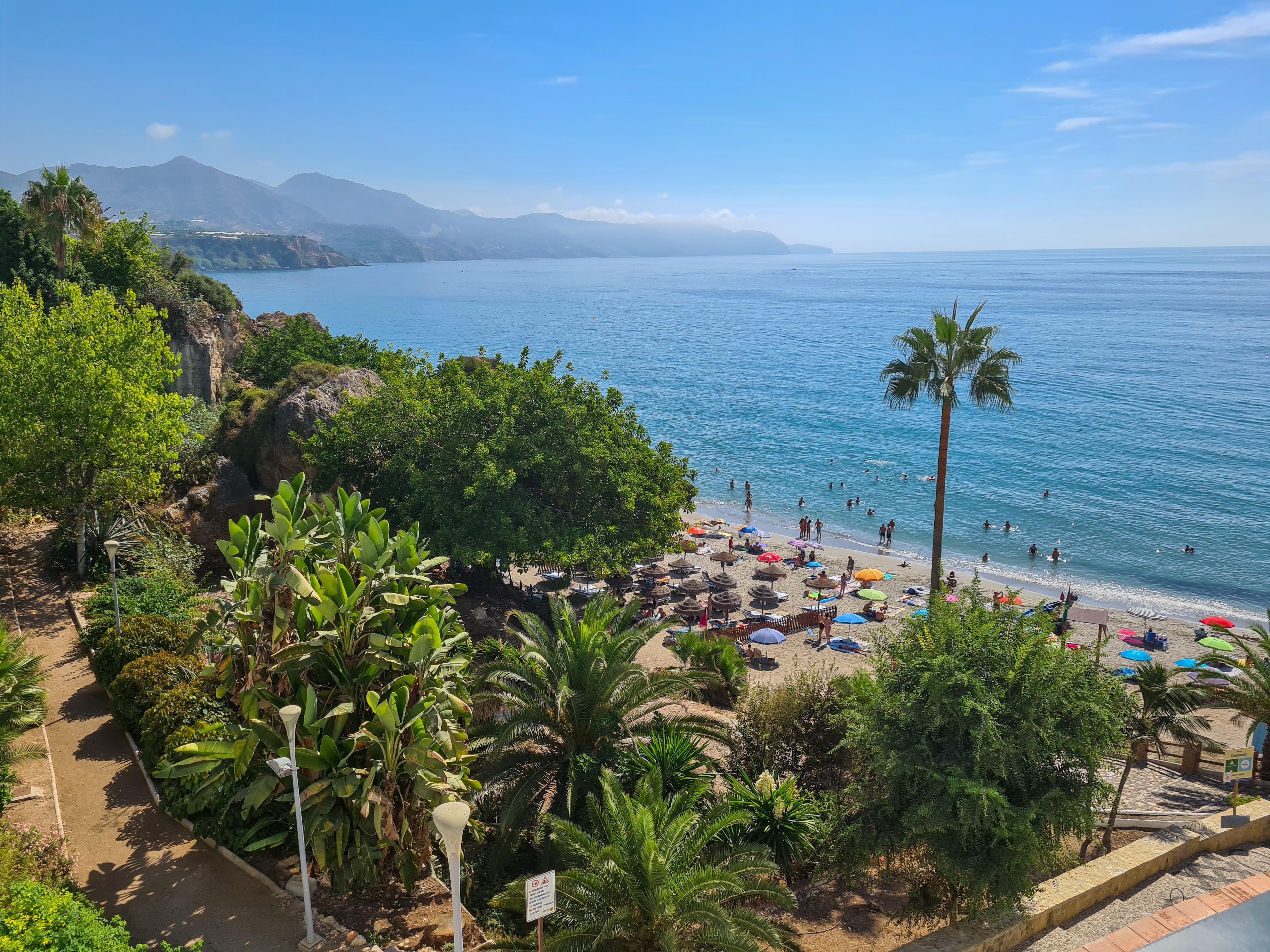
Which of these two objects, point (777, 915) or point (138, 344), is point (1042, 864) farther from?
point (138, 344)

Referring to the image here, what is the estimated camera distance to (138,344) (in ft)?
64.3

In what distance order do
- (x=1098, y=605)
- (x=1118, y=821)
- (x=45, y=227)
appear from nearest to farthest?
(x=1118, y=821) → (x=45, y=227) → (x=1098, y=605)

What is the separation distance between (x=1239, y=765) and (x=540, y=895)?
12.0m

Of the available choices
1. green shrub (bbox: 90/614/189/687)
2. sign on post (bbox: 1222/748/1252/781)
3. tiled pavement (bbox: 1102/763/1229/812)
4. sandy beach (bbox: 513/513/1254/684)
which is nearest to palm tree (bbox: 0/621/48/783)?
green shrub (bbox: 90/614/189/687)

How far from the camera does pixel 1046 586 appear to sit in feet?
118

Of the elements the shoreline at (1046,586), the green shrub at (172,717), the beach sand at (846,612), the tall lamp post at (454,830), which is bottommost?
the shoreline at (1046,586)

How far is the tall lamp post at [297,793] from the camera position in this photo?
7746 mm

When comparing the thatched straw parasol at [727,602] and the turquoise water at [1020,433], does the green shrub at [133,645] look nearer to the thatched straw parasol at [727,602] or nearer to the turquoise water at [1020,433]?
the thatched straw parasol at [727,602]

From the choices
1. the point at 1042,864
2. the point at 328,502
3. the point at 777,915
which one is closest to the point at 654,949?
the point at 777,915

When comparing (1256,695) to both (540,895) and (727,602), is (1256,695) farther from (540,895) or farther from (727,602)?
(727,602)

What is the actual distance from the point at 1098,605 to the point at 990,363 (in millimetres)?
19416

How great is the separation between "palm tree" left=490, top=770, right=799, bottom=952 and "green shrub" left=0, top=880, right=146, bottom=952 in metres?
3.55

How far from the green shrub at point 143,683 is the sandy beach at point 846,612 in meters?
12.2

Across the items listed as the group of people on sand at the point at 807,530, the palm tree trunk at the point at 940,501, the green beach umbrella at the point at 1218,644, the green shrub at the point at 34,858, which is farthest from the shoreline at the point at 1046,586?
the green shrub at the point at 34,858
